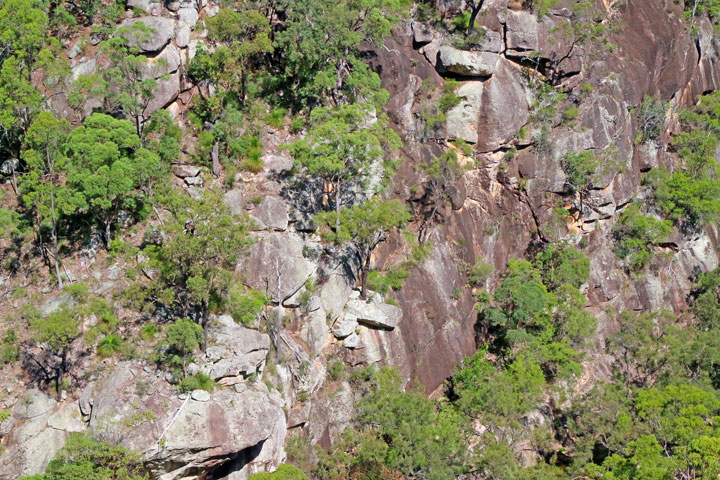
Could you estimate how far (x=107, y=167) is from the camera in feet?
108

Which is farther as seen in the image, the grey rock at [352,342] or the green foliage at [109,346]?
the grey rock at [352,342]

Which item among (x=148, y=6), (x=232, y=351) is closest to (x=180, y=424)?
(x=232, y=351)

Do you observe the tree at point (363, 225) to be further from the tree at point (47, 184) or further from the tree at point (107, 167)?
the tree at point (47, 184)

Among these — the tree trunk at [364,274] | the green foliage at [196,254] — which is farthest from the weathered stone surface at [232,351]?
the tree trunk at [364,274]

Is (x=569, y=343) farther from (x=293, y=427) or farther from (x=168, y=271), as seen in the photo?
(x=168, y=271)

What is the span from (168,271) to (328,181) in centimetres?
1299

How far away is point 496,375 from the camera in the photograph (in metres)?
42.0

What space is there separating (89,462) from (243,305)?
11.1 m

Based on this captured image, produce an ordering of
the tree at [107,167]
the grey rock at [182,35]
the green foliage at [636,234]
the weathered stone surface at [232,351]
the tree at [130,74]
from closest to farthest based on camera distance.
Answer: the weathered stone surface at [232,351], the tree at [107,167], the tree at [130,74], the grey rock at [182,35], the green foliage at [636,234]

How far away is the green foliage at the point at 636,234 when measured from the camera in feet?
178

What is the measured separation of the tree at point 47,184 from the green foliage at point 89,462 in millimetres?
11192

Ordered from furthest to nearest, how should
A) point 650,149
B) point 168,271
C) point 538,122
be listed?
point 650,149, point 538,122, point 168,271

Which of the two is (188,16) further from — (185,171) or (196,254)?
(196,254)

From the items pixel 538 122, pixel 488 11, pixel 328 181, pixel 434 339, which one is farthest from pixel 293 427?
pixel 488 11
